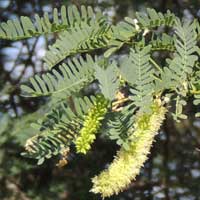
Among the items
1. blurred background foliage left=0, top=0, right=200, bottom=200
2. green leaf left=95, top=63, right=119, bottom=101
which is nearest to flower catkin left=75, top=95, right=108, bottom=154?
green leaf left=95, top=63, right=119, bottom=101

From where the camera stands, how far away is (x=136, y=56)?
79cm

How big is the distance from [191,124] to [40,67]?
0.70m

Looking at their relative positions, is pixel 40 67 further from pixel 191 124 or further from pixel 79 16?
pixel 79 16

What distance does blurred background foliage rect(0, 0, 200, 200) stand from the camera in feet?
6.50

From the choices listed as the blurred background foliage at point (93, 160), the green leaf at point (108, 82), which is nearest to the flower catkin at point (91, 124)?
the green leaf at point (108, 82)

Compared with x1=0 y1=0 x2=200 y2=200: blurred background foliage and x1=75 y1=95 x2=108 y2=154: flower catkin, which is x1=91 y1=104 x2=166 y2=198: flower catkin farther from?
x1=0 y1=0 x2=200 y2=200: blurred background foliage

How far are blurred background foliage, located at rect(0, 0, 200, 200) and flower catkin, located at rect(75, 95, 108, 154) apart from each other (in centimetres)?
115

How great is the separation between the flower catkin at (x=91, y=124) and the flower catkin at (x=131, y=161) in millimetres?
47

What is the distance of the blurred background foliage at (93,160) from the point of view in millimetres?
1981

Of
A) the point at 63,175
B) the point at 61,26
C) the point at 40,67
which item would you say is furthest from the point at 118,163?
the point at 40,67

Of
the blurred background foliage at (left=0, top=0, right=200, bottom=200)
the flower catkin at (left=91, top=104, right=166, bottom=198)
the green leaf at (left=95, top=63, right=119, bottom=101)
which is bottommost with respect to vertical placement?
the blurred background foliage at (left=0, top=0, right=200, bottom=200)

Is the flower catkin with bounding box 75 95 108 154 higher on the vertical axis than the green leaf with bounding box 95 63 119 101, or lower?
lower

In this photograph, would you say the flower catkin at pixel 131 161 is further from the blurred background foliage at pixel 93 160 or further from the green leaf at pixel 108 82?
the blurred background foliage at pixel 93 160

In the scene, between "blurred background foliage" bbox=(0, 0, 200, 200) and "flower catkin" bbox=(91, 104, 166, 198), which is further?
"blurred background foliage" bbox=(0, 0, 200, 200)
